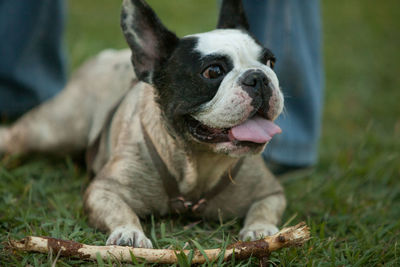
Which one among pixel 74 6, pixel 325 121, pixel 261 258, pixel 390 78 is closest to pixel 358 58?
pixel 390 78

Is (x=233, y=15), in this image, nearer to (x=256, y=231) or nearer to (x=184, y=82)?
(x=184, y=82)

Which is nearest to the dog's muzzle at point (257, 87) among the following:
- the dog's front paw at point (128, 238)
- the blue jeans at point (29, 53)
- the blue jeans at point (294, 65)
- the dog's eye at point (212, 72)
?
the dog's eye at point (212, 72)

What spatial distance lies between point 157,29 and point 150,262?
1.37 metres

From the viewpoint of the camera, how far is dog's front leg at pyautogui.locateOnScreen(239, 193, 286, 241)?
2.71m

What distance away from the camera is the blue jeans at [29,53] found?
4.38m

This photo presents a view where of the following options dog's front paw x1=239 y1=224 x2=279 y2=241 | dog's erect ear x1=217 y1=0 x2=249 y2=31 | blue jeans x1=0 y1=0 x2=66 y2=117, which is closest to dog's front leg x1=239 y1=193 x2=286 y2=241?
dog's front paw x1=239 y1=224 x2=279 y2=241

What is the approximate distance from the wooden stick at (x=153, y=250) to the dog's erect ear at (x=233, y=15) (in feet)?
4.92

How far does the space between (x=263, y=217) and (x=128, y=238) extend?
852mm

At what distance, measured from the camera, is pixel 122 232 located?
254 centimetres

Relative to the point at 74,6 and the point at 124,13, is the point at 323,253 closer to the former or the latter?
the point at 124,13

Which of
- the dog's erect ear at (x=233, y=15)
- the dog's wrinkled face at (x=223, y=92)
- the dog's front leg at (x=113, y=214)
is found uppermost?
the dog's erect ear at (x=233, y=15)

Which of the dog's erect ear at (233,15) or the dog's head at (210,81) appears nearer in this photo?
the dog's head at (210,81)

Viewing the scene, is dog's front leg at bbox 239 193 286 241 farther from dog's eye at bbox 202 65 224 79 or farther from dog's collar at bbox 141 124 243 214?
dog's eye at bbox 202 65 224 79

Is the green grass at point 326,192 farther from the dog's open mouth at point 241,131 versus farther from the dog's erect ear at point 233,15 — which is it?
the dog's erect ear at point 233,15
